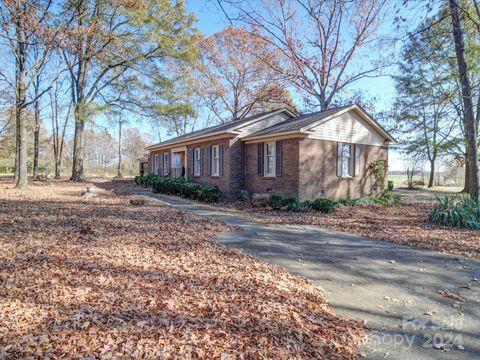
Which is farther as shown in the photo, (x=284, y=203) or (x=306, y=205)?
(x=306, y=205)

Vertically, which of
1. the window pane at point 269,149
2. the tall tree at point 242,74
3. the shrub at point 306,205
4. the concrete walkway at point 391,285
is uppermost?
the tall tree at point 242,74

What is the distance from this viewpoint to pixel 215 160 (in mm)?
16938

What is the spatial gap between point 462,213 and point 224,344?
9.75m

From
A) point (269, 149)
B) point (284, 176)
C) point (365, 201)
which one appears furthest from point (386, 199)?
point (269, 149)

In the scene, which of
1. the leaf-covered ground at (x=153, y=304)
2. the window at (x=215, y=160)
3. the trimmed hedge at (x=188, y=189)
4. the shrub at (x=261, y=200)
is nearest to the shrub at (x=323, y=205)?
the shrub at (x=261, y=200)

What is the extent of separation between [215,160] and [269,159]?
11.8 ft

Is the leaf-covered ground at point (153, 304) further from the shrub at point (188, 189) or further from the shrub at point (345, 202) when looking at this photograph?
the shrub at point (345, 202)

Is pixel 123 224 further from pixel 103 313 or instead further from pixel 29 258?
pixel 103 313

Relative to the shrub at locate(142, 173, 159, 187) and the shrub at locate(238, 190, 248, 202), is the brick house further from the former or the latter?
the shrub at locate(142, 173, 159, 187)

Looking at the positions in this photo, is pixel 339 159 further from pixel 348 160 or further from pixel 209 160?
pixel 209 160

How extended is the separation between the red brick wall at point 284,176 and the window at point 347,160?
10.5ft

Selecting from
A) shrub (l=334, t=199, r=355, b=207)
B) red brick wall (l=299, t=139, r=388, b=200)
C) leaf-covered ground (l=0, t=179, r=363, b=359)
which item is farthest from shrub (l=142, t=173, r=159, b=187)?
leaf-covered ground (l=0, t=179, r=363, b=359)

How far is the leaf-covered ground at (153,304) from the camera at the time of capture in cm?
275

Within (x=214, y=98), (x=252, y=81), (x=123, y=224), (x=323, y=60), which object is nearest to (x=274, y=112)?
(x=323, y=60)
